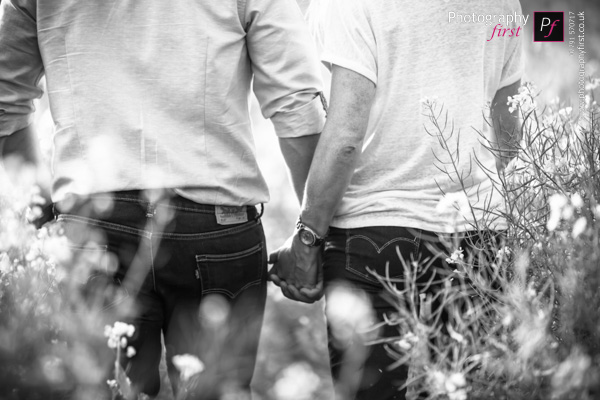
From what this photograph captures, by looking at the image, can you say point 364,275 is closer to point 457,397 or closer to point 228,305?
point 228,305

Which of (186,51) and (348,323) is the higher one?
(186,51)

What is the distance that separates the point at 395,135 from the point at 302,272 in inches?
24.9

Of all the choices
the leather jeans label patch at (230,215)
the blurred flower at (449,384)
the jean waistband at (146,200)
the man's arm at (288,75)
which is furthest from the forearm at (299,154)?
the blurred flower at (449,384)

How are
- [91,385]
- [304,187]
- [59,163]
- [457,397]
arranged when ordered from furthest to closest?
[304,187]
[59,163]
[91,385]
[457,397]

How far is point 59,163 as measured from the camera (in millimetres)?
2463

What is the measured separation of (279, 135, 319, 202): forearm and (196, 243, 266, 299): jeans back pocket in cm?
32

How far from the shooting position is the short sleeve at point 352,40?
230 cm

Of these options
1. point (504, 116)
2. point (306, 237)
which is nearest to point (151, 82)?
point (306, 237)

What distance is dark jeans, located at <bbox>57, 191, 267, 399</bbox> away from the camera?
237 centimetres

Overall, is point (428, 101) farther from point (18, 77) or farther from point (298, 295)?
point (18, 77)

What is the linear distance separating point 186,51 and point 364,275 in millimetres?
967

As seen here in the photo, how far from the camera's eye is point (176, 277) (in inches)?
95.3

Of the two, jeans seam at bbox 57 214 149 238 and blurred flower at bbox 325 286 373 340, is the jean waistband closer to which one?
jeans seam at bbox 57 214 149 238

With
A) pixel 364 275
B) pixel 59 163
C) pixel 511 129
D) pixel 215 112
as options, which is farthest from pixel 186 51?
pixel 511 129
